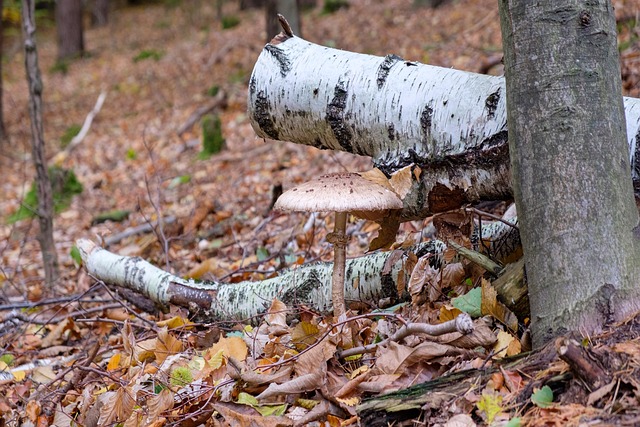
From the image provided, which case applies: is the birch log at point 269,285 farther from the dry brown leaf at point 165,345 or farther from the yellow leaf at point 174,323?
the dry brown leaf at point 165,345

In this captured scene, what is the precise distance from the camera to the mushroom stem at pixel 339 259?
2.48 meters

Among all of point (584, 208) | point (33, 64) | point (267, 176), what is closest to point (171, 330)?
point (584, 208)

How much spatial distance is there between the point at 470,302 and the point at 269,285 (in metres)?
1.27

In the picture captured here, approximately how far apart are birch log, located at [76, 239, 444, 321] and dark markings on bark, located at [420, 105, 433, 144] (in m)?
0.56

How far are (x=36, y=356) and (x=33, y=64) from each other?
2543 mm

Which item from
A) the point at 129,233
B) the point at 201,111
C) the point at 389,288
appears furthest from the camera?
the point at 201,111

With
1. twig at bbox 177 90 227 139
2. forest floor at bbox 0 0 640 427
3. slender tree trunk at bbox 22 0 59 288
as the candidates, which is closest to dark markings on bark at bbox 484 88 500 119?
forest floor at bbox 0 0 640 427

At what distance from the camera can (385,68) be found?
283cm

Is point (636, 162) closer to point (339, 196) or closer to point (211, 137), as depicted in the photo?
point (339, 196)

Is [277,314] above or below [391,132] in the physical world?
below

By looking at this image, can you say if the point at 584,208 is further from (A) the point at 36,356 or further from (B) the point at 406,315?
(A) the point at 36,356

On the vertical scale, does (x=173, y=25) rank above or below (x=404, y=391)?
above

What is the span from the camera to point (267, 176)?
22.9ft

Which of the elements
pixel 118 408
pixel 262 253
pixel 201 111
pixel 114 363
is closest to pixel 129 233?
pixel 262 253
